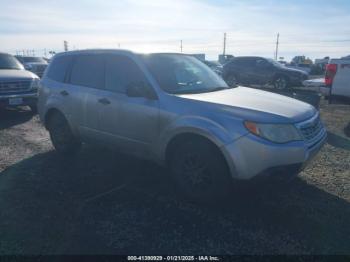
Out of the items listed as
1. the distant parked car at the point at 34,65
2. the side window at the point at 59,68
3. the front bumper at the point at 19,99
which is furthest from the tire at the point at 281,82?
the distant parked car at the point at 34,65

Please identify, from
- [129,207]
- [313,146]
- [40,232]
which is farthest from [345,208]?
[40,232]

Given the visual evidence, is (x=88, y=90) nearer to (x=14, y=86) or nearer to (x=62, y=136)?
(x=62, y=136)

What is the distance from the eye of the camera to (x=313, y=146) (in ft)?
12.5

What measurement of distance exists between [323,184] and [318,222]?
1.17m

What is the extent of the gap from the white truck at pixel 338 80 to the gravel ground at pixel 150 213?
9.64ft

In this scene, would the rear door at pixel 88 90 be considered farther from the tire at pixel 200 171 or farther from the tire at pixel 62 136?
the tire at pixel 200 171

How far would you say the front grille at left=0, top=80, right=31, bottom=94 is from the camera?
906cm

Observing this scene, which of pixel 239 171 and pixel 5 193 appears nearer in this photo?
pixel 239 171

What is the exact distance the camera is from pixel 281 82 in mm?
17281

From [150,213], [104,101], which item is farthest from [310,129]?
[104,101]

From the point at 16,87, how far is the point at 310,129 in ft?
27.3

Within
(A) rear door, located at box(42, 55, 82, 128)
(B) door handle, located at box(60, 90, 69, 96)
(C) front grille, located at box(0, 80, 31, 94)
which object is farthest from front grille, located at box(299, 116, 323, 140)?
(C) front grille, located at box(0, 80, 31, 94)

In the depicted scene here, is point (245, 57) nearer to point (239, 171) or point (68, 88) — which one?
point (68, 88)

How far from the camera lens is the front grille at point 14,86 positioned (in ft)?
29.7
